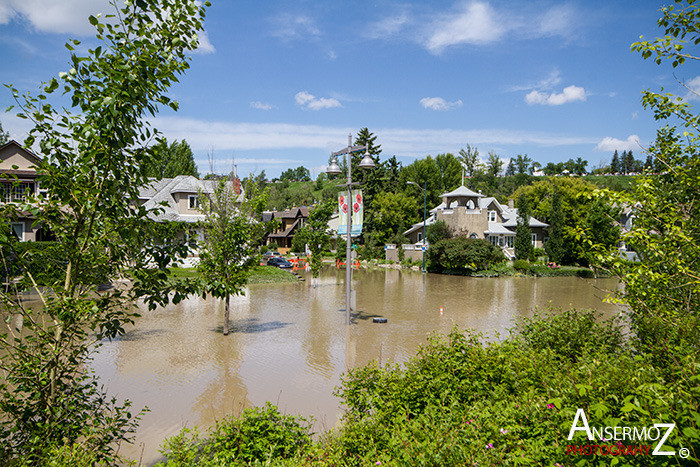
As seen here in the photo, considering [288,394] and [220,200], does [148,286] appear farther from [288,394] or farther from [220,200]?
[220,200]

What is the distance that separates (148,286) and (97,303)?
0.50 metres

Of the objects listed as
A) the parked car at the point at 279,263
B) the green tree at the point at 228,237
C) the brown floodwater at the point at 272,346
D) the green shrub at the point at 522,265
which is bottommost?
→ the brown floodwater at the point at 272,346

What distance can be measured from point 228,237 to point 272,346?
4.09 meters

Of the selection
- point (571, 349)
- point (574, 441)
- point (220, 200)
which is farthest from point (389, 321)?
point (574, 441)

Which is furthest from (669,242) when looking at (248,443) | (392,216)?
(392,216)

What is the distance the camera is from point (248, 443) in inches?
211

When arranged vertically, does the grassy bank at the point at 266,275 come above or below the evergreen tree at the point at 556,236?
below

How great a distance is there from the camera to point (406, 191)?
66.1 m

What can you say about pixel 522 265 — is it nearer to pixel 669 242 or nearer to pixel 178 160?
pixel 669 242

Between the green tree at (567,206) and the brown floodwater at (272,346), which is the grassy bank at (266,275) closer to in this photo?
the brown floodwater at (272,346)

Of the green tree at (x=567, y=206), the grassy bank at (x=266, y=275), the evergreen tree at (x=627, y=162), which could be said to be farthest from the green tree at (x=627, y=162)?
the grassy bank at (x=266, y=275)

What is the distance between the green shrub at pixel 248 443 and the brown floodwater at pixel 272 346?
73.6 inches

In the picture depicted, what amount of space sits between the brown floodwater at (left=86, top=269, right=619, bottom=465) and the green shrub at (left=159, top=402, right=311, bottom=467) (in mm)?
1868

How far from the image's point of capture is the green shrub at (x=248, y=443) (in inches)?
194
